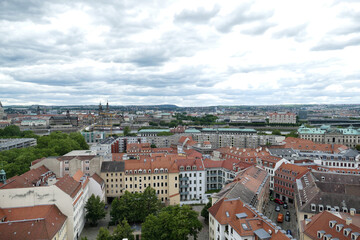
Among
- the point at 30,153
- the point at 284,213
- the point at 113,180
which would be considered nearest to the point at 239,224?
the point at 284,213

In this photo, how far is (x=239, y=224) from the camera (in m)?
37.6

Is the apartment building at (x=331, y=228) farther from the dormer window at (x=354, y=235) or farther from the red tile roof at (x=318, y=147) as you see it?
the red tile roof at (x=318, y=147)

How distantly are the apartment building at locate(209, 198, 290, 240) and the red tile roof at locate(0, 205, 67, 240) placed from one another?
85.3ft

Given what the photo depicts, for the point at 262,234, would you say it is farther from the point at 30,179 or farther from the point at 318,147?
the point at 318,147

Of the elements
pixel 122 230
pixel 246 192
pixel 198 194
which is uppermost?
pixel 246 192

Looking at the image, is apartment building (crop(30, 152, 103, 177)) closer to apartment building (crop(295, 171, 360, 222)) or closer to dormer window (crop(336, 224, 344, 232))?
apartment building (crop(295, 171, 360, 222))

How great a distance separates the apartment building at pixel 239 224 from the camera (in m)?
35.7

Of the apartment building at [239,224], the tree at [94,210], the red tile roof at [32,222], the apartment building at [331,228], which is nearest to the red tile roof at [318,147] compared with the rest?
the apartment building at [331,228]

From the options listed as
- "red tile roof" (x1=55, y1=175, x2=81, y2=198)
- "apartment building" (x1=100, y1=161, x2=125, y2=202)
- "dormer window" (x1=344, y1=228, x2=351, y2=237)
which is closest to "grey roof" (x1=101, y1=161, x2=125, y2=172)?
"apartment building" (x1=100, y1=161, x2=125, y2=202)

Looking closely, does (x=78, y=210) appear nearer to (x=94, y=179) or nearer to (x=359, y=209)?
(x=94, y=179)

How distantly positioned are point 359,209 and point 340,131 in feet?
404

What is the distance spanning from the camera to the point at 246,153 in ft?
298

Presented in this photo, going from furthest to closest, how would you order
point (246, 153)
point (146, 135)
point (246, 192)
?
1. point (146, 135)
2. point (246, 153)
3. point (246, 192)

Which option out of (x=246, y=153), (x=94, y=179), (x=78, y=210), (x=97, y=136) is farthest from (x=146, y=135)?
(x=78, y=210)
